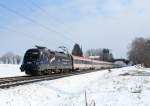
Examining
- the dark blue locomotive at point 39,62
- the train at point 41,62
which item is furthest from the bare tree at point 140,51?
the dark blue locomotive at point 39,62

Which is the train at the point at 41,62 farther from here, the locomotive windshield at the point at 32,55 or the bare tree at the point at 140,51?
the bare tree at the point at 140,51

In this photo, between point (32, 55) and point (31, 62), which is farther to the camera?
point (32, 55)

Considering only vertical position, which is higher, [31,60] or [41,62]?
[31,60]

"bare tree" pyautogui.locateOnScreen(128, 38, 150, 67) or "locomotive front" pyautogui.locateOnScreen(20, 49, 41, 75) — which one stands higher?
"bare tree" pyautogui.locateOnScreen(128, 38, 150, 67)

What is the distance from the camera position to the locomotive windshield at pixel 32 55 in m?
37.6

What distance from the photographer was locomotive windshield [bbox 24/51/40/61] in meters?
37.6

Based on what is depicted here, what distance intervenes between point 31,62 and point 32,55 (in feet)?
4.71

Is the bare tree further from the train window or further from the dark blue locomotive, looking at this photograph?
the train window

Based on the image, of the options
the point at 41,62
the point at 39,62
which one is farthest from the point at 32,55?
the point at 39,62

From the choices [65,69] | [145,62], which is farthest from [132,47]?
[65,69]

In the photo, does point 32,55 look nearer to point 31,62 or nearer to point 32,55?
point 32,55

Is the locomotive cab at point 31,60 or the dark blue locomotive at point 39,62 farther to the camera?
the dark blue locomotive at point 39,62

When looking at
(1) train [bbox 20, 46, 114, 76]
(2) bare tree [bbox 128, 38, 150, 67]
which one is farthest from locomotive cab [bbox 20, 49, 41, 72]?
(2) bare tree [bbox 128, 38, 150, 67]

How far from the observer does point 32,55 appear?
3819 cm
